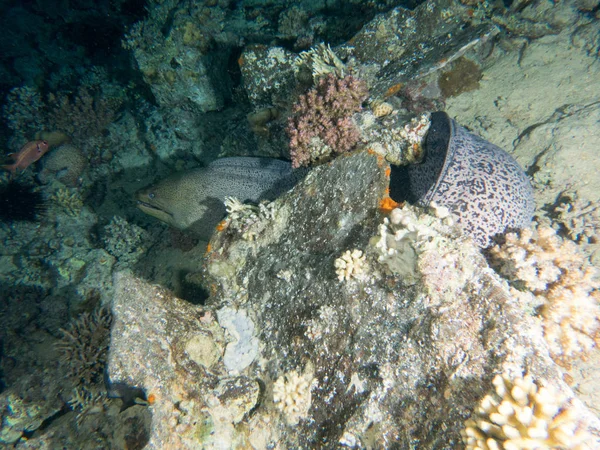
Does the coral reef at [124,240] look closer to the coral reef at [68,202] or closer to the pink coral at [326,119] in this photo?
the coral reef at [68,202]

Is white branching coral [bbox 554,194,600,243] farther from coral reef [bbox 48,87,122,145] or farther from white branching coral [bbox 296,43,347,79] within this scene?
coral reef [bbox 48,87,122,145]

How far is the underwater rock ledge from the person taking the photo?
80.6 inches

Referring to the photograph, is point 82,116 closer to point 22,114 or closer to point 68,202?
point 22,114

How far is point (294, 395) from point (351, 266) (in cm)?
131

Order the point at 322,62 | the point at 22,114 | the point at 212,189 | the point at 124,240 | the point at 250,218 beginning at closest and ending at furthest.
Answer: the point at 250,218, the point at 322,62, the point at 212,189, the point at 124,240, the point at 22,114

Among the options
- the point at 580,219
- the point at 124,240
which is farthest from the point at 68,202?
the point at 580,219

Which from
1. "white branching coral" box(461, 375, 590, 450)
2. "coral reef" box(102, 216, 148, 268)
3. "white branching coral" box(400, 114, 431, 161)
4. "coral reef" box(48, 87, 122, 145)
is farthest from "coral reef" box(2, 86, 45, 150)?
"white branching coral" box(461, 375, 590, 450)

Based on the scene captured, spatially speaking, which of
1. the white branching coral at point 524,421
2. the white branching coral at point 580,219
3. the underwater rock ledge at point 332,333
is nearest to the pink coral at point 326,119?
the underwater rock ledge at point 332,333

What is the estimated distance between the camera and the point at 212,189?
5.61 m

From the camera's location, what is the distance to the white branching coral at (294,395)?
270 cm

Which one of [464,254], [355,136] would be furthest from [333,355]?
[355,136]

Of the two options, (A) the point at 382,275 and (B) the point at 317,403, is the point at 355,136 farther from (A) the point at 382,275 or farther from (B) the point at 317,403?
(B) the point at 317,403

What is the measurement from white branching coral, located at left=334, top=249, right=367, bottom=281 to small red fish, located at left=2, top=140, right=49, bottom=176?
9.62 meters

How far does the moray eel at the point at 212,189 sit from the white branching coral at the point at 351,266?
2.82 m
